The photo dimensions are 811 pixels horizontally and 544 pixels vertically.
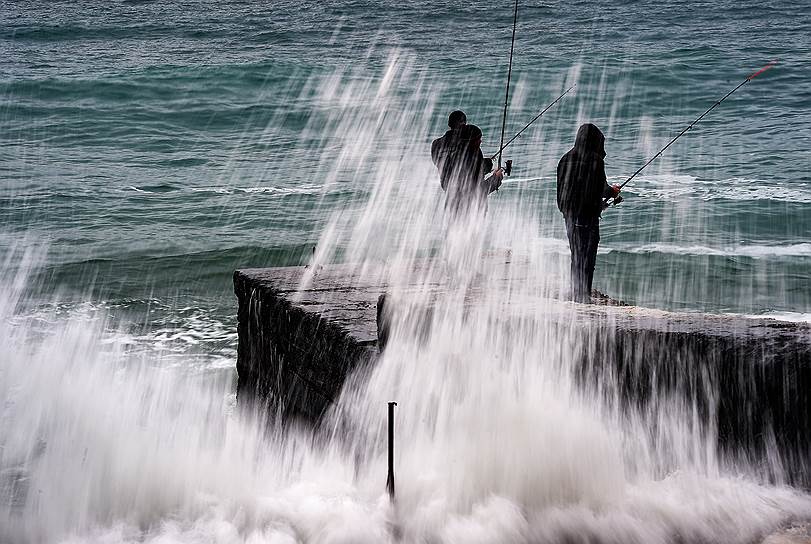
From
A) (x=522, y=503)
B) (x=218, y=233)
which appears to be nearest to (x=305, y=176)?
(x=218, y=233)

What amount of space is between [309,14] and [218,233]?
24.1 meters

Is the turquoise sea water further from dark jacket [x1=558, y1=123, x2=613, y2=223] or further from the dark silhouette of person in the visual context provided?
dark jacket [x1=558, y1=123, x2=613, y2=223]

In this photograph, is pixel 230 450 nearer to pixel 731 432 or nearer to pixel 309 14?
pixel 731 432

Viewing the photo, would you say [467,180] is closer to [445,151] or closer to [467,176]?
[467,176]

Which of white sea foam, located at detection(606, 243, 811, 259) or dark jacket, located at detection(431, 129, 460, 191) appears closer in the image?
dark jacket, located at detection(431, 129, 460, 191)

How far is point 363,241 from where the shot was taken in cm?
1623

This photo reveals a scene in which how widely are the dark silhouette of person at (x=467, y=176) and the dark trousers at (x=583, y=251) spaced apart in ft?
2.62

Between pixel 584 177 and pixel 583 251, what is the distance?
57 cm

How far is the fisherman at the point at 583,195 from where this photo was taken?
7.39 metres

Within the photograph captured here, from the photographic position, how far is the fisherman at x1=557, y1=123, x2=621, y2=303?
24.3 feet

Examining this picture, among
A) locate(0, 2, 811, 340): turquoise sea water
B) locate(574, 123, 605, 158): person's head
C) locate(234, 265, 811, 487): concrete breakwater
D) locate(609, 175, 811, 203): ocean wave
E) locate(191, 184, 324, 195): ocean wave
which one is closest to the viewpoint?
locate(234, 265, 811, 487): concrete breakwater

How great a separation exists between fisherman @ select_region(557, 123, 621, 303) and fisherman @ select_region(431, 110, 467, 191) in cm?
88

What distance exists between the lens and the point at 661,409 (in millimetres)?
4551

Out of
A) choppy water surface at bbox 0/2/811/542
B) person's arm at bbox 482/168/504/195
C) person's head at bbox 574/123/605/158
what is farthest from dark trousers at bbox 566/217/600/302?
person's arm at bbox 482/168/504/195
